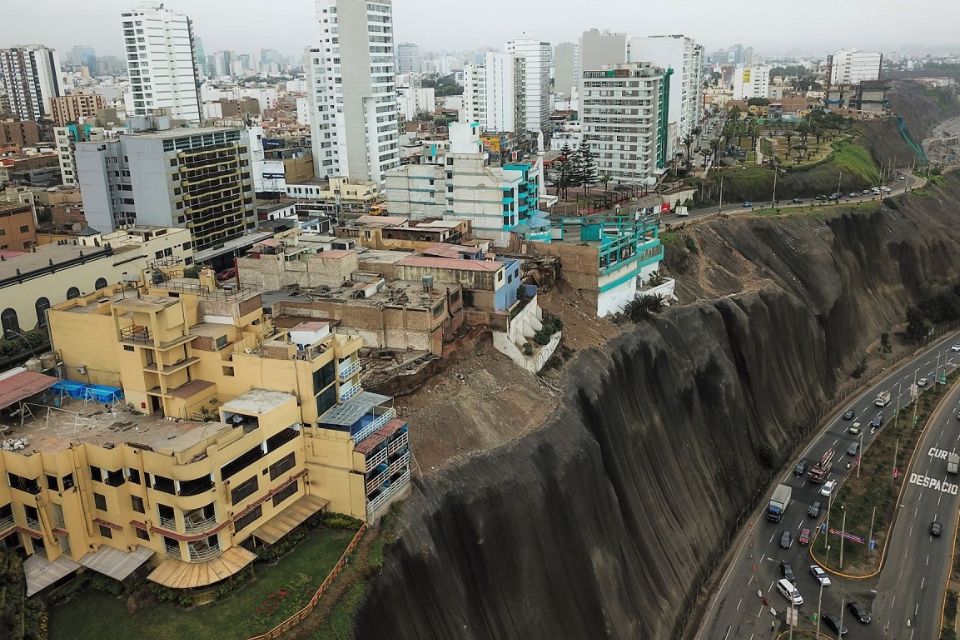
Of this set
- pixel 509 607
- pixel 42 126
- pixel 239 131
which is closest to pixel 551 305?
pixel 509 607

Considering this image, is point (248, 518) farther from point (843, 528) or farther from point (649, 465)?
point (843, 528)

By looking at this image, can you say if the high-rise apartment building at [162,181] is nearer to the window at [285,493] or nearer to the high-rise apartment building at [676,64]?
the window at [285,493]

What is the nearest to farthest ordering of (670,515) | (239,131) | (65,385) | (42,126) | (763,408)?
1. (65,385)
2. (670,515)
3. (763,408)
4. (239,131)
5. (42,126)

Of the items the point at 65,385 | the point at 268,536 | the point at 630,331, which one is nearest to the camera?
the point at 268,536

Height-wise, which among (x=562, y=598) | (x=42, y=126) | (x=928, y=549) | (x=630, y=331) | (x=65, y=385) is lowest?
(x=928, y=549)

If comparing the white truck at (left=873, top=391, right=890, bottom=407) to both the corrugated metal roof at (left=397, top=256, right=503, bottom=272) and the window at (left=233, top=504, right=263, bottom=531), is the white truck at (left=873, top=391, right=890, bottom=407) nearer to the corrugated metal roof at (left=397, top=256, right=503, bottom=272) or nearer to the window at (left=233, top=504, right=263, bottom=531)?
the corrugated metal roof at (left=397, top=256, right=503, bottom=272)

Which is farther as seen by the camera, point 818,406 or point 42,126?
point 42,126

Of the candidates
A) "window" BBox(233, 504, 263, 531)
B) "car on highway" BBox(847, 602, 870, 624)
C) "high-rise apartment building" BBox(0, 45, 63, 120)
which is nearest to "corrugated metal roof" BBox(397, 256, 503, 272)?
"window" BBox(233, 504, 263, 531)

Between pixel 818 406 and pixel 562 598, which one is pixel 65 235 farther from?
pixel 818 406
